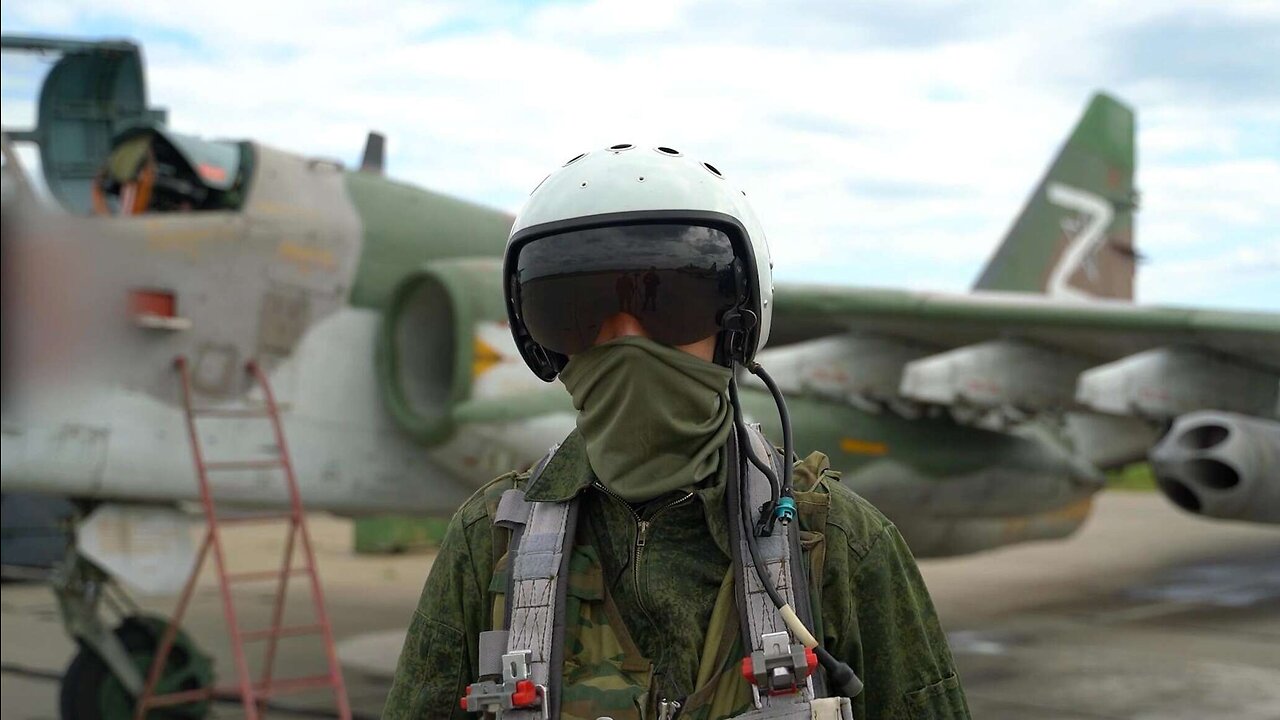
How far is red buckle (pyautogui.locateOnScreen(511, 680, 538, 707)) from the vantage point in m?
1.59

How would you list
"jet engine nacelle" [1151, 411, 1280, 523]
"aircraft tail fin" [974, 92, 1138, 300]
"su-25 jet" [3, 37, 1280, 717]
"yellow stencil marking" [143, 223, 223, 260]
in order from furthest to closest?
"aircraft tail fin" [974, 92, 1138, 300] → "jet engine nacelle" [1151, 411, 1280, 523] → "yellow stencil marking" [143, 223, 223, 260] → "su-25 jet" [3, 37, 1280, 717]

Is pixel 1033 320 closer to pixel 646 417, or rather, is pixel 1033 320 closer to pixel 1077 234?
pixel 1077 234

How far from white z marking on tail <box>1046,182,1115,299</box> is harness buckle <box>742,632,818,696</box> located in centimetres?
1107

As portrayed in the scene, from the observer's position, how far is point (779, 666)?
5.17 ft

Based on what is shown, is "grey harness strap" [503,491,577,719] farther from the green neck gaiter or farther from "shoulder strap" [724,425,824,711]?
"shoulder strap" [724,425,824,711]

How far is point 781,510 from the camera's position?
5.48 ft

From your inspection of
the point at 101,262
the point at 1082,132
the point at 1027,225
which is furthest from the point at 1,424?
the point at 1082,132

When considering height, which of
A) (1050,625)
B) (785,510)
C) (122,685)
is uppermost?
(785,510)

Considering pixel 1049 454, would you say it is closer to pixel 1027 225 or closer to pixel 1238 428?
pixel 1238 428

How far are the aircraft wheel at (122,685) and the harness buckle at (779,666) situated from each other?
5.47 m

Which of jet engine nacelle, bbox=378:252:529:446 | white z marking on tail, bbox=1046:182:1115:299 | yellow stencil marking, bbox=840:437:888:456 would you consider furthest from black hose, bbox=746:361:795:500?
white z marking on tail, bbox=1046:182:1115:299

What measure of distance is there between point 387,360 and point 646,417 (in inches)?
210

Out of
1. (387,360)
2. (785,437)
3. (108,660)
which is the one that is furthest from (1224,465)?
(785,437)

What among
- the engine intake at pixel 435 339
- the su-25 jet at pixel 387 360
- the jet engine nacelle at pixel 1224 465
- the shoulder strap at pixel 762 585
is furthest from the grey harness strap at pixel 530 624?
the jet engine nacelle at pixel 1224 465
